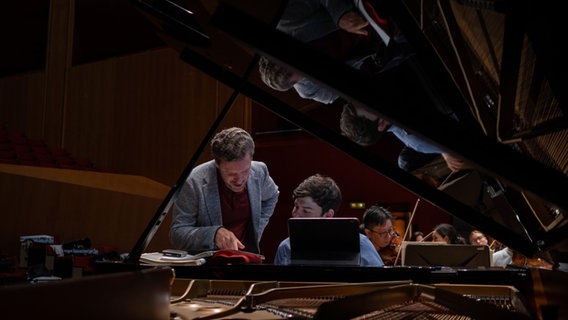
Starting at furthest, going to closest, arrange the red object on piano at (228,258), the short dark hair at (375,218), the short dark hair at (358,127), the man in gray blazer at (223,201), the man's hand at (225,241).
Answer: the short dark hair at (375,218), the short dark hair at (358,127), the man in gray blazer at (223,201), the man's hand at (225,241), the red object on piano at (228,258)

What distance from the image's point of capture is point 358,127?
10.2 feet

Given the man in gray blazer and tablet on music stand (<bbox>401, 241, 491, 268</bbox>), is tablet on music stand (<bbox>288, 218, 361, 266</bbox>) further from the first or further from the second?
tablet on music stand (<bbox>401, 241, 491, 268</bbox>)

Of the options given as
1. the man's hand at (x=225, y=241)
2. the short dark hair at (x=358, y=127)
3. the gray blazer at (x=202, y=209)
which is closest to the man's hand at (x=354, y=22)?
the short dark hair at (x=358, y=127)

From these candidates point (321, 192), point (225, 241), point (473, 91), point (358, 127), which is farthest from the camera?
point (358, 127)

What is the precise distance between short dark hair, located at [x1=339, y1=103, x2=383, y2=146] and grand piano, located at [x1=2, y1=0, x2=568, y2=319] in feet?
2.06

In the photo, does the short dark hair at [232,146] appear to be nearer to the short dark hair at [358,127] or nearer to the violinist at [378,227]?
the short dark hair at [358,127]

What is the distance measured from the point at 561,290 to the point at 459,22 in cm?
79

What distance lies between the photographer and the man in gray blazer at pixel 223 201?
270cm

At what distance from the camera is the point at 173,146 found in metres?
9.01

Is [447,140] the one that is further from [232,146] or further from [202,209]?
[202,209]

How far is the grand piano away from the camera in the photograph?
100 centimetres

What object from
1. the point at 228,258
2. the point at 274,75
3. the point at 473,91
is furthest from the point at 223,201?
the point at 473,91

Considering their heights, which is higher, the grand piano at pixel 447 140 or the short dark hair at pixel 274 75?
the short dark hair at pixel 274 75

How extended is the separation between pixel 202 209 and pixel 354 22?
1.22 meters
